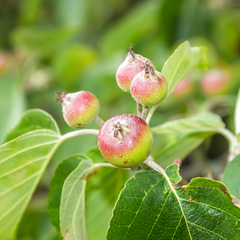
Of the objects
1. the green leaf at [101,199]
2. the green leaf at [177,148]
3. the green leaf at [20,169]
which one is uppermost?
the green leaf at [20,169]

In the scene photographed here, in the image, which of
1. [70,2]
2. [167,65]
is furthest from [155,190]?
[70,2]

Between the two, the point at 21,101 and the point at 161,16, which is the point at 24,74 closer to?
the point at 21,101

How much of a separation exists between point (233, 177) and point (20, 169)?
60 cm

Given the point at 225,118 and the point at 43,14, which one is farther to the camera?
the point at 43,14

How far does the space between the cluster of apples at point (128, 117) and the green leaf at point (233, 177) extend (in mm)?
282

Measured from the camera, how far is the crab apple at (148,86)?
67 cm

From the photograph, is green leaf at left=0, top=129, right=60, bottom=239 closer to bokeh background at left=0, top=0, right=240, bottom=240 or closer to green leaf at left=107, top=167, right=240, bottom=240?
green leaf at left=107, top=167, right=240, bottom=240

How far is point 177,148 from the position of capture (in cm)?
106

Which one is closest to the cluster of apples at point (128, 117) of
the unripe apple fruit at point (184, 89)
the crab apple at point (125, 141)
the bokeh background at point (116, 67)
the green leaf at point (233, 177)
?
the crab apple at point (125, 141)

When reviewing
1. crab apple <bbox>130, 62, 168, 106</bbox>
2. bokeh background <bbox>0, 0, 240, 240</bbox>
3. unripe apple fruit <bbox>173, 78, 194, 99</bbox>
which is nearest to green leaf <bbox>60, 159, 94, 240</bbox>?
crab apple <bbox>130, 62, 168, 106</bbox>

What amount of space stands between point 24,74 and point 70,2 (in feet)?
2.46

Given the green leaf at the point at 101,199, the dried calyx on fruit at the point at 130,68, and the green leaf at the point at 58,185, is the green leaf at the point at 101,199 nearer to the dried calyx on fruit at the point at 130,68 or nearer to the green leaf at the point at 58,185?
the green leaf at the point at 58,185

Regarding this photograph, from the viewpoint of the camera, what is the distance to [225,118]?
7.29 feet

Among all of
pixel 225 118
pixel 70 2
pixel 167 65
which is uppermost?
pixel 70 2
